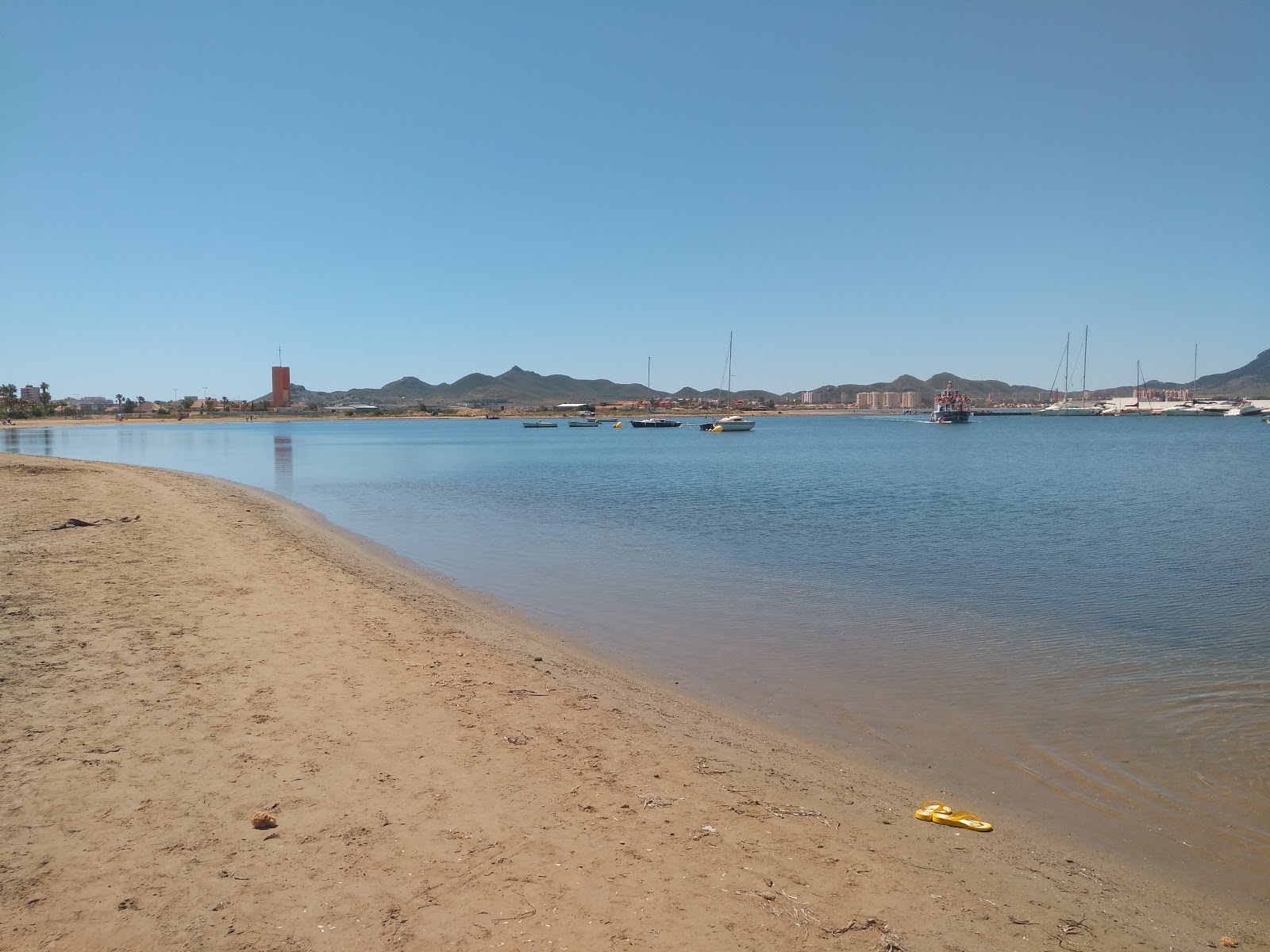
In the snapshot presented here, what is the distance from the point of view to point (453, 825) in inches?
180

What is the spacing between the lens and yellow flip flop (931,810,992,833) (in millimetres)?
5156

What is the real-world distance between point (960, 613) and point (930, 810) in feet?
21.7

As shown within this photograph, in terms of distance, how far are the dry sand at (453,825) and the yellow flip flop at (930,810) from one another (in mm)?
76

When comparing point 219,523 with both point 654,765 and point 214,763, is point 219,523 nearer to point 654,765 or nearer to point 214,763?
point 214,763

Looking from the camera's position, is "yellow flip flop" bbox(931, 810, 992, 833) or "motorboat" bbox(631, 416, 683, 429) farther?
"motorboat" bbox(631, 416, 683, 429)

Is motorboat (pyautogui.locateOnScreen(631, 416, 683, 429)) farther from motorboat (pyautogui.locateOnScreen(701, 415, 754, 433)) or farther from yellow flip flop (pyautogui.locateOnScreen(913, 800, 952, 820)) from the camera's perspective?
yellow flip flop (pyautogui.locateOnScreen(913, 800, 952, 820))

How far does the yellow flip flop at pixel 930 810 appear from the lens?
17.2 ft

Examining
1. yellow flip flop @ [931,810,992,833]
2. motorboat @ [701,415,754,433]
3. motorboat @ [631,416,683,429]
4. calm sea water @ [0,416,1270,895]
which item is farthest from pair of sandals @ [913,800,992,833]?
motorboat @ [631,416,683,429]

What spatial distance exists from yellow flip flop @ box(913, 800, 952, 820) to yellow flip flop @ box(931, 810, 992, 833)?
0.11 feet

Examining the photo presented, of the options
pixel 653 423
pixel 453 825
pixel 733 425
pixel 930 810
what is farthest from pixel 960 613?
pixel 653 423

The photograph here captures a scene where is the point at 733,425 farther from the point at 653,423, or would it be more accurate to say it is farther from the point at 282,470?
the point at 282,470

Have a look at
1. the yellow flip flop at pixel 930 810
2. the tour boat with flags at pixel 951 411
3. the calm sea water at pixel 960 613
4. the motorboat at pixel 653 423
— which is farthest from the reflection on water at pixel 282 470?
the tour boat with flags at pixel 951 411

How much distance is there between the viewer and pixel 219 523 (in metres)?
17.1

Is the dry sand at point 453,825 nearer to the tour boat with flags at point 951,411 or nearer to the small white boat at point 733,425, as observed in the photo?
the small white boat at point 733,425
